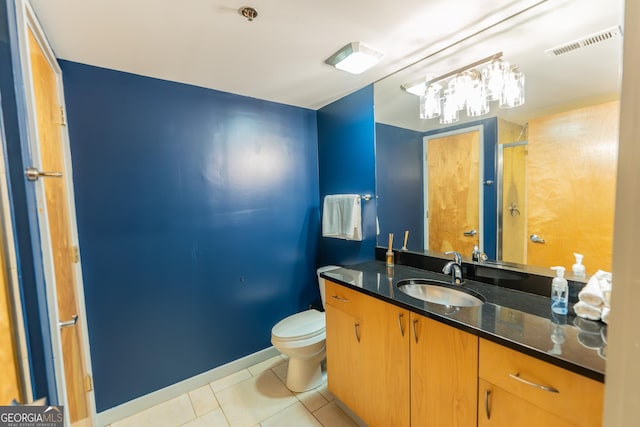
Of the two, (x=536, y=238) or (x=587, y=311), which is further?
(x=536, y=238)

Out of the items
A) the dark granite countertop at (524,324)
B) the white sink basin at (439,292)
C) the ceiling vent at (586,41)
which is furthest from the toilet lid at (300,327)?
the ceiling vent at (586,41)

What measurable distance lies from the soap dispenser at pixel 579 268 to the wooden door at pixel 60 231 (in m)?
2.06

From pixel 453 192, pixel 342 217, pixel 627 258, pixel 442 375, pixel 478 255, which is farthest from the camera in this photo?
pixel 342 217

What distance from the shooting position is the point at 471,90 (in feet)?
4.80

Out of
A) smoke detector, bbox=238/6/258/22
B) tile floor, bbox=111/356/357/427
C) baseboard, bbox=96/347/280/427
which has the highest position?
smoke detector, bbox=238/6/258/22

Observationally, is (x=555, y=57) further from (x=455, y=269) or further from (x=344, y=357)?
(x=344, y=357)

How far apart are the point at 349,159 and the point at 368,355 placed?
4.75ft

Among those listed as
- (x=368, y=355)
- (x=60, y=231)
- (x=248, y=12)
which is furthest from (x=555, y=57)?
Result: (x=60, y=231)

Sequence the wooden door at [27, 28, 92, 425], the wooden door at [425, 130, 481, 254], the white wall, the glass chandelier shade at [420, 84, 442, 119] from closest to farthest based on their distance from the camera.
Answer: the white wall < the wooden door at [27, 28, 92, 425] < the wooden door at [425, 130, 481, 254] < the glass chandelier shade at [420, 84, 442, 119]

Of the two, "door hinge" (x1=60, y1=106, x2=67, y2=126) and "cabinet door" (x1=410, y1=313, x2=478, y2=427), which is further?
"door hinge" (x1=60, y1=106, x2=67, y2=126)

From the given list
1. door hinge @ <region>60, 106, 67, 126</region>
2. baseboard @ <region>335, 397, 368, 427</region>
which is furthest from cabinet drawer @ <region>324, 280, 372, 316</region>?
door hinge @ <region>60, 106, 67, 126</region>

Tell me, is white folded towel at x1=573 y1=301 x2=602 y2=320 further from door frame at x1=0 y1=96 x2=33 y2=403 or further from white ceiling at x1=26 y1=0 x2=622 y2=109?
door frame at x1=0 y1=96 x2=33 y2=403

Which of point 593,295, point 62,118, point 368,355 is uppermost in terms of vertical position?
point 62,118

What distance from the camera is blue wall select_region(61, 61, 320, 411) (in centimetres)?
155
